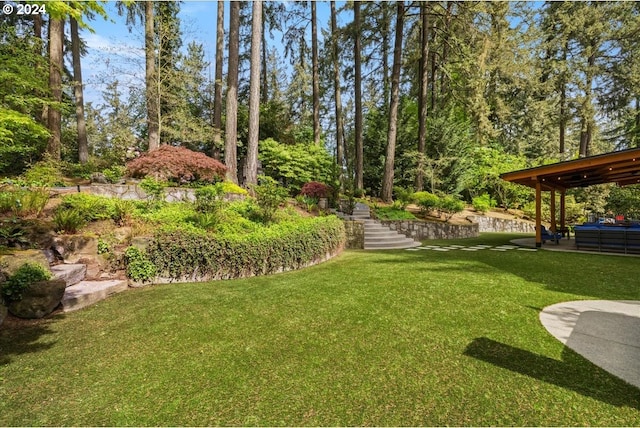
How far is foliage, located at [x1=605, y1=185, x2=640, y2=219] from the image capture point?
59.6ft

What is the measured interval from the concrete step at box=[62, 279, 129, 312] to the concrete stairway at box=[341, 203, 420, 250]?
7256 mm

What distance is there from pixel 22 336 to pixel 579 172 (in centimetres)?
1440

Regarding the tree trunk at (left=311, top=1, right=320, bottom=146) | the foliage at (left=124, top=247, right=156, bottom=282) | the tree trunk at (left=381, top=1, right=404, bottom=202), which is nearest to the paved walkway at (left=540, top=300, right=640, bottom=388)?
the foliage at (left=124, top=247, right=156, bottom=282)

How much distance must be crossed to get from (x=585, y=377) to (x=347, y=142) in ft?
89.4

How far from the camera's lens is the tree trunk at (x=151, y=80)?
1212cm

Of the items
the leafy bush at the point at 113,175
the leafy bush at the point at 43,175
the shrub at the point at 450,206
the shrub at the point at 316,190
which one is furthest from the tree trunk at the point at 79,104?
the shrub at the point at 450,206

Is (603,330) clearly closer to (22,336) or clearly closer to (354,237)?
(22,336)

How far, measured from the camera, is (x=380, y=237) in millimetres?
10953

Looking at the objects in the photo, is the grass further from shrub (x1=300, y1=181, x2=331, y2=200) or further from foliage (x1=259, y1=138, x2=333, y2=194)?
foliage (x1=259, y1=138, x2=333, y2=194)

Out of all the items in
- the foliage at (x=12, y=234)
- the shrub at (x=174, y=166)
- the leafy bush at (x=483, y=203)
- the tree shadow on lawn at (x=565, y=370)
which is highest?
the shrub at (x=174, y=166)

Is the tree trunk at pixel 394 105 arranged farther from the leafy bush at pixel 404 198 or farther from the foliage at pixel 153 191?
the foliage at pixel 153 191

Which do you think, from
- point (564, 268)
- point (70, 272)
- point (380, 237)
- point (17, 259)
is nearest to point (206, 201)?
point (70, 272)

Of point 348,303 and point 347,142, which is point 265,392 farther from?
point 347,142

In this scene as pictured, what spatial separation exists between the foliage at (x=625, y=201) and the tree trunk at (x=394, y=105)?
15203mm
